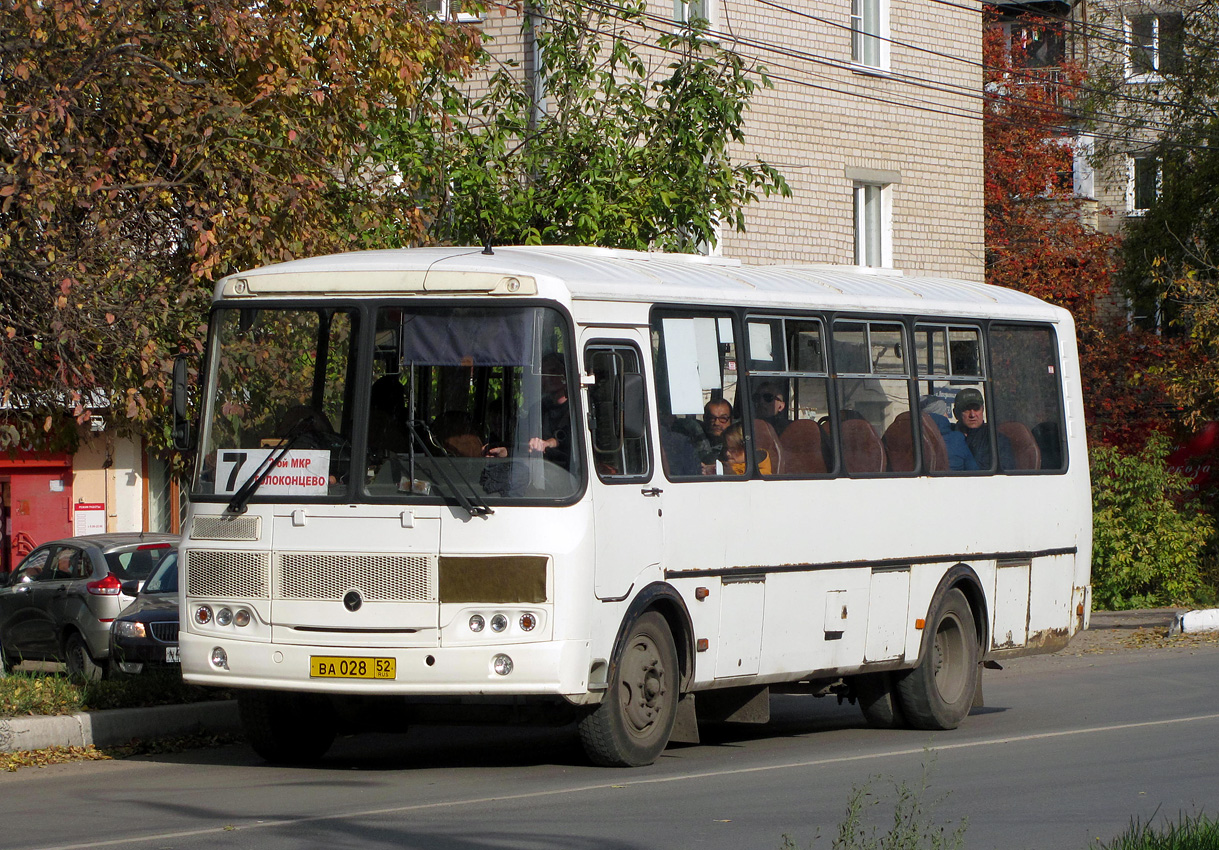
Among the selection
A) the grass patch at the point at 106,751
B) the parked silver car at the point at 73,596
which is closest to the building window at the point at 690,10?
the parked silver car at the point at 73,596

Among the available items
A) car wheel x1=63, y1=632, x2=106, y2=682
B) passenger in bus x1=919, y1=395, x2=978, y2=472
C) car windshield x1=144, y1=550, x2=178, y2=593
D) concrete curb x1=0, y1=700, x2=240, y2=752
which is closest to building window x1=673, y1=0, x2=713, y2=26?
car windshield x1=144, y1=550, x2=178, y2=593

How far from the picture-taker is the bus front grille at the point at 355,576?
410 inches

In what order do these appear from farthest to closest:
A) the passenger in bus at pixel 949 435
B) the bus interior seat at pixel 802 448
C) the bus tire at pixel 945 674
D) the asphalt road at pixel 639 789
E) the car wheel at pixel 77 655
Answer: the car wheel at pixel 77 655
the passenger in bus at pixel 949 435
the bus tire at pixel 945 674
the bus interior seat at pixel 802 448
the asphalt road at pixel 639 789

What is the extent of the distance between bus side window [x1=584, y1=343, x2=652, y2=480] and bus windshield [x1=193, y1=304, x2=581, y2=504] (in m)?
0.24

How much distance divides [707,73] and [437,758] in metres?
8.23

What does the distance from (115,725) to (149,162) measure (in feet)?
13.3

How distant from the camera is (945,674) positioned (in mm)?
14117

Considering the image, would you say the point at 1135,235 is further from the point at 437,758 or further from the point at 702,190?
the point at 437,758

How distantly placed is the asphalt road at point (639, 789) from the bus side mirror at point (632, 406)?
6.41ft

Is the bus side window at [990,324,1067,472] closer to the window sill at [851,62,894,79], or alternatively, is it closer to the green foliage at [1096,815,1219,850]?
the green foliage at [1096,815,1219,850]

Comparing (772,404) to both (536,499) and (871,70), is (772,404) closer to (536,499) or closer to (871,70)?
(536,499)

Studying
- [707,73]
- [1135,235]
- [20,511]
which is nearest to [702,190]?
[707,73]

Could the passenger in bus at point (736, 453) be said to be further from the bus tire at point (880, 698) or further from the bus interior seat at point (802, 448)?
the bus tire at point (880, 698)

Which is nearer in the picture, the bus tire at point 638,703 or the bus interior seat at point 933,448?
the bus tire at point 638,703
